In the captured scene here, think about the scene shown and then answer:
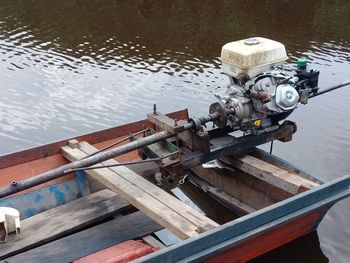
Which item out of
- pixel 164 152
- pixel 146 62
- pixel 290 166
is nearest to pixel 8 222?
pixel 164 152

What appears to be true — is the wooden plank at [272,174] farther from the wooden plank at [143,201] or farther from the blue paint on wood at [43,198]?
the blue paint on wood at [43,198]

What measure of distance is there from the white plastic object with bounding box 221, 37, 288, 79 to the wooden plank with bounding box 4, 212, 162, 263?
65.8 inches

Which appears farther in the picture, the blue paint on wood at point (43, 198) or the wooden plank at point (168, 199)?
the blue paint on wood at point (43, 198)

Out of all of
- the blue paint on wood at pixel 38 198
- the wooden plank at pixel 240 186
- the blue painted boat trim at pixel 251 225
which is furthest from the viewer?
the wooden plank at pixel 240 186

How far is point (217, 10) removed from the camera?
14883 millimetres

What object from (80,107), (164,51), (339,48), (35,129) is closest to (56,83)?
(80,107)

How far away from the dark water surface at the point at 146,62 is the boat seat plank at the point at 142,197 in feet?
5.06

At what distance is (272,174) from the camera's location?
4922 mm

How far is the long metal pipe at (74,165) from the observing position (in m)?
3.91

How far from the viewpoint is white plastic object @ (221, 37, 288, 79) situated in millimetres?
4844

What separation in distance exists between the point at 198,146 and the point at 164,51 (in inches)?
261

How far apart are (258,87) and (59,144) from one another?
2114 millimetres

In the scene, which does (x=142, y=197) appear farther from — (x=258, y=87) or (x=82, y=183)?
(x=258, y=87)

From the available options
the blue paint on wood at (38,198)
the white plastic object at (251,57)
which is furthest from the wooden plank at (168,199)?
the white plastic object at (251,57)
